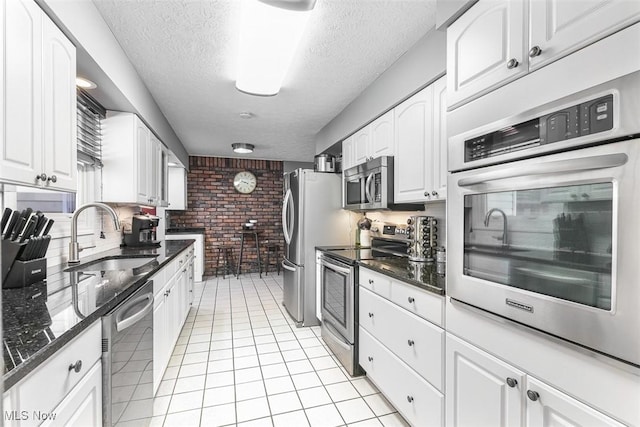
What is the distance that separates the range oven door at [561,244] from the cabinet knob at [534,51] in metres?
0.36

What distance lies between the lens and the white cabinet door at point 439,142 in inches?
73.5

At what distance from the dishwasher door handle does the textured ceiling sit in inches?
62.1

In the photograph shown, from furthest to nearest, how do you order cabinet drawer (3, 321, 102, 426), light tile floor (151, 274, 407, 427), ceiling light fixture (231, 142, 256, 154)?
→ ceiling light fixture (231, 142, 256, 154)
light tile floor (151, 274, 407, 427)
cabinet drawer (3, 321, 102, 426)

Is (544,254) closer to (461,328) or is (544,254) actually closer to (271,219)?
(461,328)

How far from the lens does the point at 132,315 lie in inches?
54.9

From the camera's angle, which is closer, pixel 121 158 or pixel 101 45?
pixel 101 45

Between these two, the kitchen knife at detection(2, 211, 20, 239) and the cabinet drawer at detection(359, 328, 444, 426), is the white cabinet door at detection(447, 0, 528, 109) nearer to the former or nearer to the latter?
the cabinet drawer at detection(359, 328, 444, 426)

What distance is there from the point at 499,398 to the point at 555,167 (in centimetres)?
87

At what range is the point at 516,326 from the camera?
1.08 meters

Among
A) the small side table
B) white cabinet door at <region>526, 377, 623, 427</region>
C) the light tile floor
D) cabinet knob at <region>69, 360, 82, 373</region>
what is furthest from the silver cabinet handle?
the small side table

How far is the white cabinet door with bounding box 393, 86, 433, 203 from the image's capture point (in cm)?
202

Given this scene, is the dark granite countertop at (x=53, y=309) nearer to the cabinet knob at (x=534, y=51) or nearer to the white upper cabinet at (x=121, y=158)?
the white upper cabinet at (x=121, y=158)

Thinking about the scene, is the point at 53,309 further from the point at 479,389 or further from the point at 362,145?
the point at 362,145

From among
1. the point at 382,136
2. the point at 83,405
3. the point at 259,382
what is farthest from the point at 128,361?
the point at 382,136
